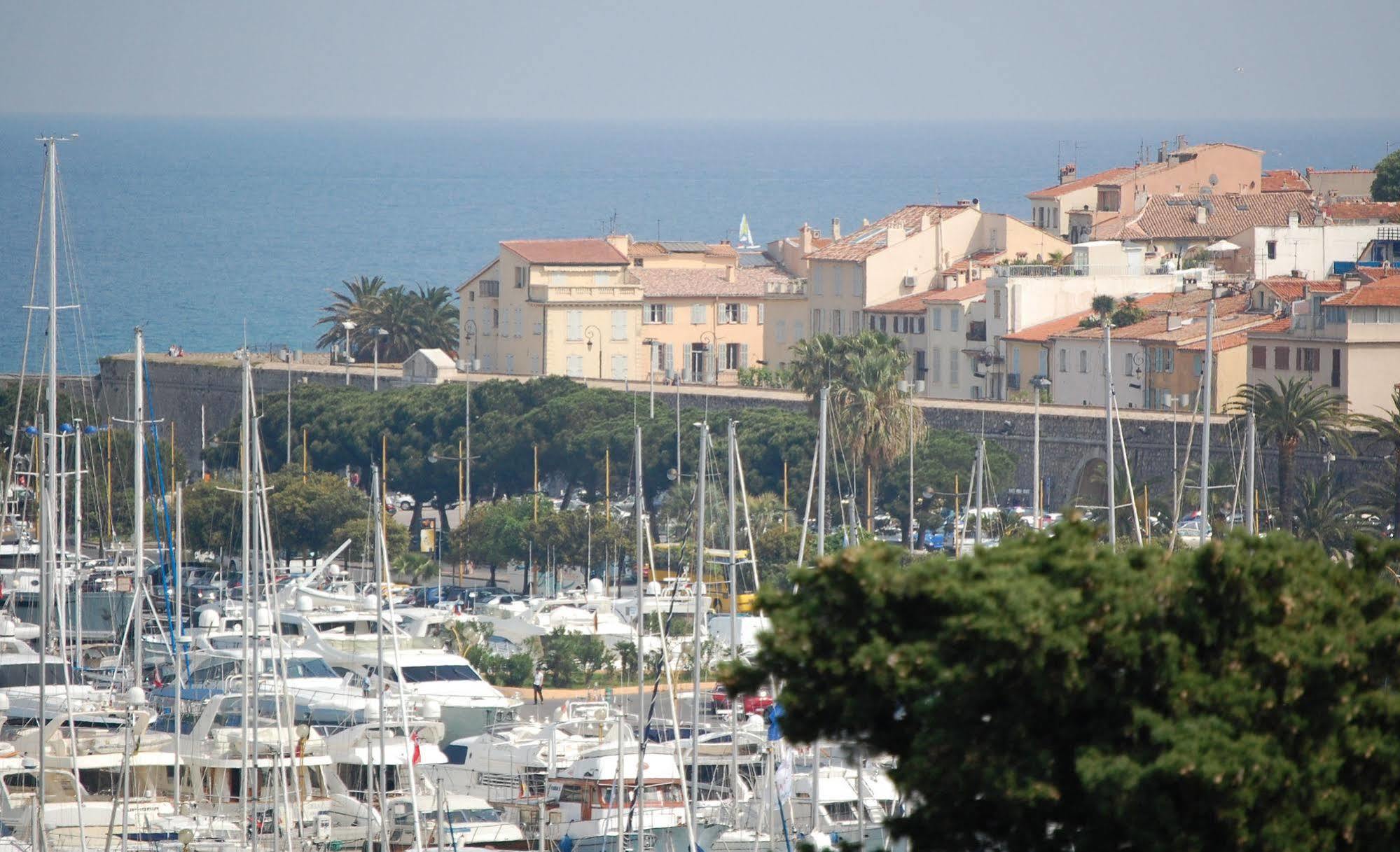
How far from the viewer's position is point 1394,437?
160 ft

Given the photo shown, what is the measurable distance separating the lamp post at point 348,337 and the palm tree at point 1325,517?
33.4 meters

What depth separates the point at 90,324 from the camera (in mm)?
128875

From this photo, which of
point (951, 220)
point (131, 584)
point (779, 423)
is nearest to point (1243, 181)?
point (951, 220)

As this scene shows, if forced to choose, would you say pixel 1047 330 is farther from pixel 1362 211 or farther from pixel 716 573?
pixel 716 573

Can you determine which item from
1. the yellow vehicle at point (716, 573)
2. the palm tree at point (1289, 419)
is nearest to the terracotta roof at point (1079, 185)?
the palm tree at point (1289, 419)

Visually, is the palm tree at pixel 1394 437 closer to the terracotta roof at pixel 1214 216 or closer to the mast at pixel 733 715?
the mast at pixel 733 715

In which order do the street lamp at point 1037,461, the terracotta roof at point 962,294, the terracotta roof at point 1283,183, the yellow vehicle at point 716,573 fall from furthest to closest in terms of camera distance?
the terracotta roof at point 1283,183, the terracotta roof at point 962,294, the street lamp at point 1037,461, the yellow vehicle at point 716,573

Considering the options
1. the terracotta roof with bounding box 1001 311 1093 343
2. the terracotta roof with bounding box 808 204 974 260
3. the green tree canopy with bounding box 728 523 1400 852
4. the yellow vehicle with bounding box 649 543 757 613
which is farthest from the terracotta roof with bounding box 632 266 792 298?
the green tree canopy with bounding box 728 523 1400 852

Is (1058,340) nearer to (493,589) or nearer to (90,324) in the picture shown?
(493,589)

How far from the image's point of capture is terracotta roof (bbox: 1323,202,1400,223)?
81.0 metres

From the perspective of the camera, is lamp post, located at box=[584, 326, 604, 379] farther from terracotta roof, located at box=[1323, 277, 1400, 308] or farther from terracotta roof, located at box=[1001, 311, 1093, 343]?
terracotta roof, located at box=[1323, 277, 1400, 308]

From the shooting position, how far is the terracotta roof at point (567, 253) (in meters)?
79.5

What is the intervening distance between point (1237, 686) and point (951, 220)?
70.1m

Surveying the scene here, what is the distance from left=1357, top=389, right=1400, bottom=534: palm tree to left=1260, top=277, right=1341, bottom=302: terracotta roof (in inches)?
424
